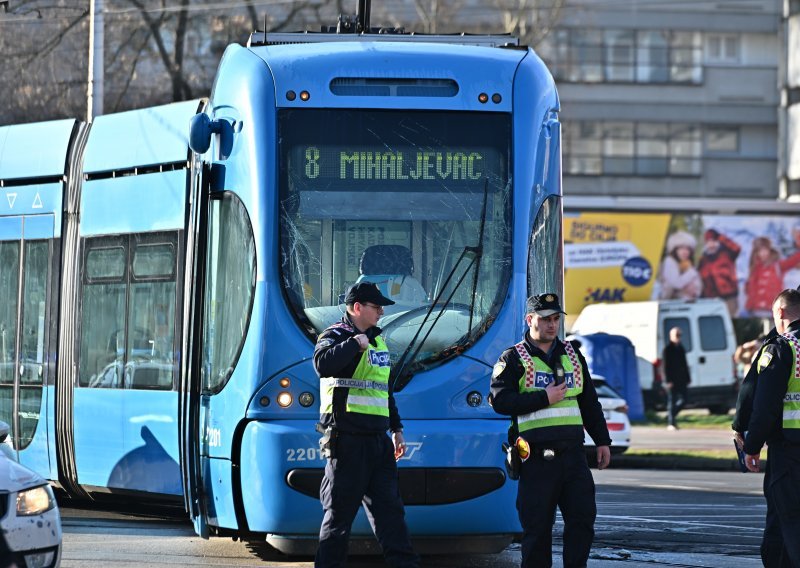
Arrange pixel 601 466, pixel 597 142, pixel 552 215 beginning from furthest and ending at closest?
pixel 597 142, pixel 552 215, pixel 601 466

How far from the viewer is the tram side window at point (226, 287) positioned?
10.1 metres

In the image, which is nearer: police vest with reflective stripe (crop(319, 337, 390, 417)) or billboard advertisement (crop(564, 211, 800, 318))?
police vest with reflective stripe (crop(319, 337, 390, 417))

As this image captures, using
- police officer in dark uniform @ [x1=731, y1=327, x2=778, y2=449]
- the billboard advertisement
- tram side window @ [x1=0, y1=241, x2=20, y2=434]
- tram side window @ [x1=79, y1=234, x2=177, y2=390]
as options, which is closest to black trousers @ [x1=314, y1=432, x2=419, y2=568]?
police officer in dark uniform @ [x1=731, y1=327, x2=778, y2=449]

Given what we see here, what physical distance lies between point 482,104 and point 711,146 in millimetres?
49722

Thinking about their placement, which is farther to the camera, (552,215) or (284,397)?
(552,215)

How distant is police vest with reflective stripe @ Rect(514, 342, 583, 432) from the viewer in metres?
8.87

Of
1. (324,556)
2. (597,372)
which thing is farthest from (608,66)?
(324,556)

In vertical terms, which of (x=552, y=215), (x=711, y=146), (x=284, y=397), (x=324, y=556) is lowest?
(x=324, y=556)

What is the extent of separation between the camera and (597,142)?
58375mm

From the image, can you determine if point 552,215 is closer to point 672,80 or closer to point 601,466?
point 601,466

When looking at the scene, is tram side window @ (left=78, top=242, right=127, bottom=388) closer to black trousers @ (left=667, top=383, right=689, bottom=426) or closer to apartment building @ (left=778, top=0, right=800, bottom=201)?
black trousers @ (left=667, top=383, right=689, bottom=426)

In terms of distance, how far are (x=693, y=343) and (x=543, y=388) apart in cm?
2322

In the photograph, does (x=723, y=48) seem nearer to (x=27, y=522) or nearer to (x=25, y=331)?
(x=25, y=331)

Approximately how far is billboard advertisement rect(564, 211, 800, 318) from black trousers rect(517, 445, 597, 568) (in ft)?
77.0
